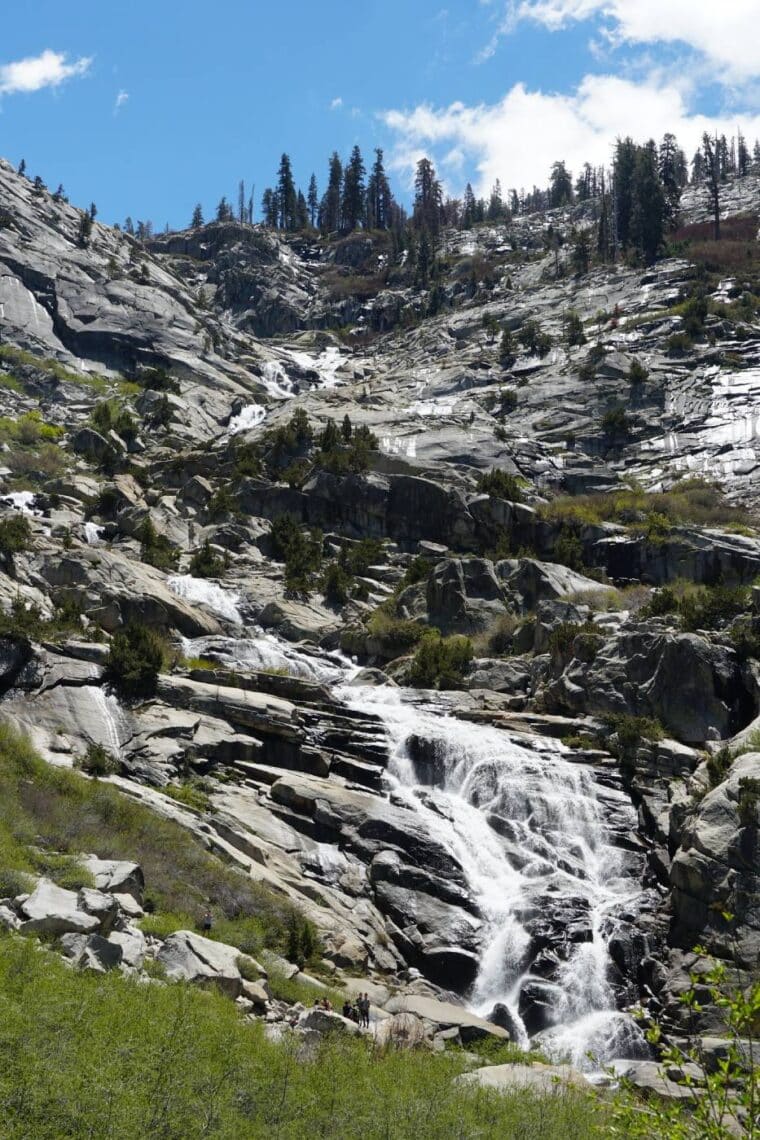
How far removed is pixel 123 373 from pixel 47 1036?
64.7m

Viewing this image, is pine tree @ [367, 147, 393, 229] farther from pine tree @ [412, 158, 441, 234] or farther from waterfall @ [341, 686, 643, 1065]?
waterfall @ [341, 686, 643, 1065]

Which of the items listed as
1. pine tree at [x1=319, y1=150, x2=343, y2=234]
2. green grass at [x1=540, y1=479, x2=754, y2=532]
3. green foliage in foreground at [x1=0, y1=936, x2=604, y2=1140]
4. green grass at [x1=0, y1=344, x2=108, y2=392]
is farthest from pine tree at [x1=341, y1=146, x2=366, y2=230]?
green foliage in foreground at [x1=0, y1=936, x2=604, y2=1140]

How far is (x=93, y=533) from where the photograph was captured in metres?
44.1

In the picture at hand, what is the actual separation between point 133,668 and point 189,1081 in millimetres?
17573

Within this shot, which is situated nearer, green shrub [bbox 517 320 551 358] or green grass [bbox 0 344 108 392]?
green grass [bbox 0 344 108 392]

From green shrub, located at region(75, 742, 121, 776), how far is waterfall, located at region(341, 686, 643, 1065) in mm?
8491

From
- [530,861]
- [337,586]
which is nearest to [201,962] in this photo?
[530,861]

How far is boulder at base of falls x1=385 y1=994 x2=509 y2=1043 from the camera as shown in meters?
17.2

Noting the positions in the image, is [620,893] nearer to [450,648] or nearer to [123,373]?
[450,648]

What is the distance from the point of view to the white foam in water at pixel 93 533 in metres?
43.2

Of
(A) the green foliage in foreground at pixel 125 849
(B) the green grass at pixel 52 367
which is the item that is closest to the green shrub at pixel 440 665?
(A) the green foliage in foreground at pixel 125 849

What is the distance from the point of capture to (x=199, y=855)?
19.7m

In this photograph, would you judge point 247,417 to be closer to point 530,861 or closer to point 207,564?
point 207,564

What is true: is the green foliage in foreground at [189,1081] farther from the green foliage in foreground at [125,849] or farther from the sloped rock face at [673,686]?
the sloped rock face at [673,686]
